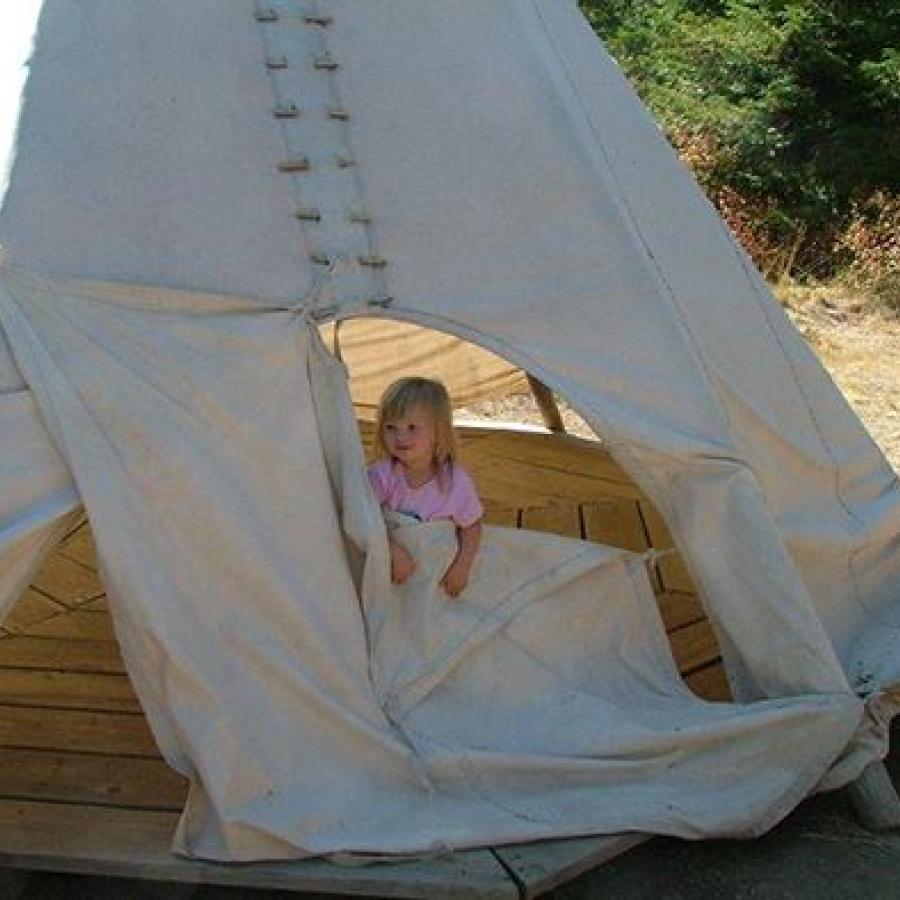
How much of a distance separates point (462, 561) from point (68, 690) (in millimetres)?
1131

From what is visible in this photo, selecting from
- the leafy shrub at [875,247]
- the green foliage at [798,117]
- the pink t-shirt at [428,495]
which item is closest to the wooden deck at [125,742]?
the pink t-shirt at [428,495]

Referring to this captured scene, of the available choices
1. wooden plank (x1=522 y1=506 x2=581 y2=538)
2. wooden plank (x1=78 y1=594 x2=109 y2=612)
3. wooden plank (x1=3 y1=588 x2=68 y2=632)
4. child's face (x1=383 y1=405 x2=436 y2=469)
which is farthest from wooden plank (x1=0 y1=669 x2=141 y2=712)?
wooden plank (x1=522 y1=506 x2=581 y2=538)

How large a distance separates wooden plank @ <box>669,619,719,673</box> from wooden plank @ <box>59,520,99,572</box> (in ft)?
6.02

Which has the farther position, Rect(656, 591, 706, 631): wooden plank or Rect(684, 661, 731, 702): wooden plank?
Rect(656, 591, 706, 631): wooden plank

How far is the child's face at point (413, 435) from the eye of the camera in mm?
3352

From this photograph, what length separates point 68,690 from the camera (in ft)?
12.4

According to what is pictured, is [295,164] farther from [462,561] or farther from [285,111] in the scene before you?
[462,561]

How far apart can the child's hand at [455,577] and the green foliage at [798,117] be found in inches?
278

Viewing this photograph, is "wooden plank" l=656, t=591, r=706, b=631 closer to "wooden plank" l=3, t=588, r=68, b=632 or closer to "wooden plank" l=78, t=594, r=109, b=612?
"wooden plank" l=78, t=594, r=109, b=612

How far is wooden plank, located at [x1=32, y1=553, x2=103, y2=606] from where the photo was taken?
14.7 feet

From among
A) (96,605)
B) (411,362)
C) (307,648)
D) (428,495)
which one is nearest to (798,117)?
(411,362)

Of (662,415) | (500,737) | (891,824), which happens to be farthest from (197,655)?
(891,824)

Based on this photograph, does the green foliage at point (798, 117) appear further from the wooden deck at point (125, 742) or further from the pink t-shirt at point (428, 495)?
the pink t-shirt at point (428, 495)

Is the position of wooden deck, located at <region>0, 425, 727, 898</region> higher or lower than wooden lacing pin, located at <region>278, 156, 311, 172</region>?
lower
